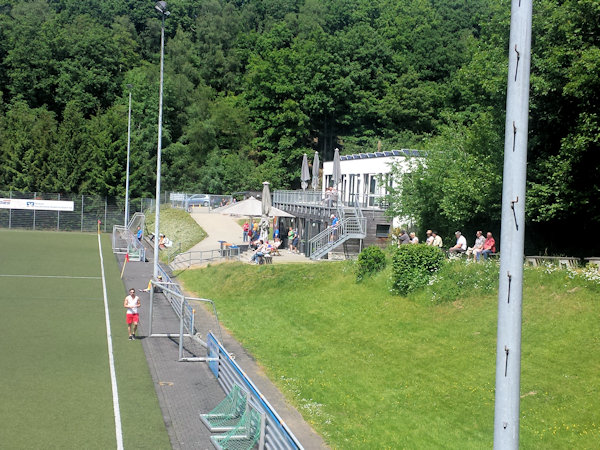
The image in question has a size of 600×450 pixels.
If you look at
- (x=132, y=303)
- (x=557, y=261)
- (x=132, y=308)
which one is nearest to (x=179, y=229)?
(x=132, y=308)

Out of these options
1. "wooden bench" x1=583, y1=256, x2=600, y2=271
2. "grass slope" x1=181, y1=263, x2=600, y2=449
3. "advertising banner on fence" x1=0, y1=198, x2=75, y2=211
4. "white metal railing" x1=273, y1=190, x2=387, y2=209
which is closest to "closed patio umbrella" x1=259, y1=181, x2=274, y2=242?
"white metal railing" x1=273, y1=190, x2=387, y2=209

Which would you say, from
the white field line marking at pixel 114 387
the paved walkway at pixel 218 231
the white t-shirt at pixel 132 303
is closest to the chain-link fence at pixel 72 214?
the paved walkway at pixel 218 231

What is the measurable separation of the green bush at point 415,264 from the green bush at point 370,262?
2632 mm

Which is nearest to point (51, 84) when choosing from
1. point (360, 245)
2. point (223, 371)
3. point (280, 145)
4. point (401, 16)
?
point (280, 145)

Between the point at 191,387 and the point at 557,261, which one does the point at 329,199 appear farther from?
the point at 191,387

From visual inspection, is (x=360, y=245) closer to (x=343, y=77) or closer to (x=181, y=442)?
(x=181, y=442)

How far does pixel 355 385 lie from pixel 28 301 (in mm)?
16232

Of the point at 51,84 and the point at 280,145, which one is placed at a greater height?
the point at 51,84

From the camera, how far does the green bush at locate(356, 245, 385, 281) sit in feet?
82.8

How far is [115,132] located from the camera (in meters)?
70.5

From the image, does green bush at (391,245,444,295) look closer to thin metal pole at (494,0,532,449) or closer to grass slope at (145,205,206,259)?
thin metal pole at (494,0,532,449)

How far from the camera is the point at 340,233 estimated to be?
35094 mm

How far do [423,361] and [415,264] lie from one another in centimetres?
562

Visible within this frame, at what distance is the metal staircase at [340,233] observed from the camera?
3441 centimetres
